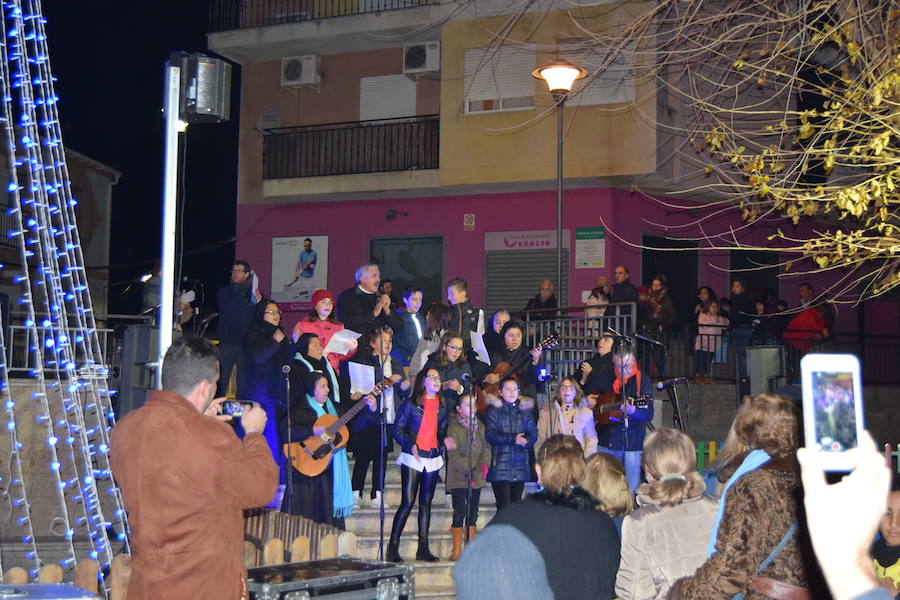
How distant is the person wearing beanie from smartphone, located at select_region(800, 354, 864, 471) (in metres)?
2.26

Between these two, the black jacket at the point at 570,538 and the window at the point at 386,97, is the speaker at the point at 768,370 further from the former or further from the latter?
the window at the point at 386,97

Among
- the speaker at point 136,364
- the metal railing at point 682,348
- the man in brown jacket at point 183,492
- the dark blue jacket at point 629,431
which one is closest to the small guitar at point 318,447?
the speaker at point 136,364

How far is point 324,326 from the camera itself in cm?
1040

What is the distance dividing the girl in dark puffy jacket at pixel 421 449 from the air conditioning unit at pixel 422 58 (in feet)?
40.5

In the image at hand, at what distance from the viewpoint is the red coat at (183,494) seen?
3801 millimetres

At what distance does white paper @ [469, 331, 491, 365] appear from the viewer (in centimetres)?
1126

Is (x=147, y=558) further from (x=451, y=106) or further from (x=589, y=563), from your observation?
(x=451, y=106)

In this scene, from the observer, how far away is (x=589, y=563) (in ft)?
13.8

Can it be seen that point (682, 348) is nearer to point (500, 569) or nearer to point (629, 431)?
point (629, 431)

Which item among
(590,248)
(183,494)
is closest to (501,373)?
(183,494)

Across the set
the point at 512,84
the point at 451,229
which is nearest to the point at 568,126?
the point at 512,84

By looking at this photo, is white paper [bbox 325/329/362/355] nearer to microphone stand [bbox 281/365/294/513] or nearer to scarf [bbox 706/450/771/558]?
microphone stand [bbox 281/365/294/513]

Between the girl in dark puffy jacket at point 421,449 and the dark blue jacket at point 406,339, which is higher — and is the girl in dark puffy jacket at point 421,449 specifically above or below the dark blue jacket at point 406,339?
below

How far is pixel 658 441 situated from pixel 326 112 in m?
18.2
